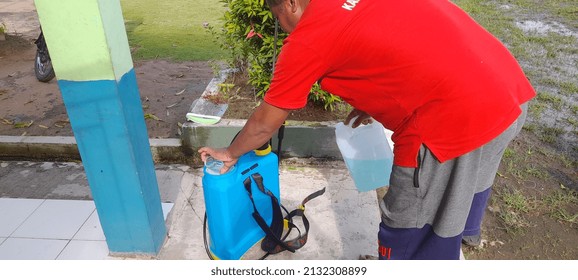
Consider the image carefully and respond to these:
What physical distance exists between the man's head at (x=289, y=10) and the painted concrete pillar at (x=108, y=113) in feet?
2.61

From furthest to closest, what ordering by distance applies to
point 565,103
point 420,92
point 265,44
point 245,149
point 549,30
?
1. point 549,30
2. point 565,103
3. point 265,44
4. point 245,149
5. point 420,92

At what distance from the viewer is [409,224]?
1.69 metres

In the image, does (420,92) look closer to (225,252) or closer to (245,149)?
(245,149)

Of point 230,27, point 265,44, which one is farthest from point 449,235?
point 230,27

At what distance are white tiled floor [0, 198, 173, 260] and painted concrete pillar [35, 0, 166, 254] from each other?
0.28 metres

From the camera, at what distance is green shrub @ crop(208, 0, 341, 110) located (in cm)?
353

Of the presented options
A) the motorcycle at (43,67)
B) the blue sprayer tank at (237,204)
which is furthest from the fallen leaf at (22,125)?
the blue sprayer tank at (237,204)

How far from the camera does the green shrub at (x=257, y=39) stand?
11.6ft

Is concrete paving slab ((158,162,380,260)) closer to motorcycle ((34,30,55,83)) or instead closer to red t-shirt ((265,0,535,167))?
red t-shirt ((265,0,535,167))

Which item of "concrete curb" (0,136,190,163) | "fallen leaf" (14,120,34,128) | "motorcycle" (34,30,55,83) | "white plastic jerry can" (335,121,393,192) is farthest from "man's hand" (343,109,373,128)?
"motorcycle" (34,30,55,83)

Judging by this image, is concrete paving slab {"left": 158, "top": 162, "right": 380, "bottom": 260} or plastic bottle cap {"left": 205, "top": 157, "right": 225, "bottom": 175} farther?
concrete paving slab {"left": 158, "top": 162, "right": 380, "bottom": 260}

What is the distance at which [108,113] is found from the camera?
203 cm

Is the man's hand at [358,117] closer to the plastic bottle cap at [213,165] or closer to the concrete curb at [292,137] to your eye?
the plastic bottle cap at [213,165]

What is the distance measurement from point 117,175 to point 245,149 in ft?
2.77
